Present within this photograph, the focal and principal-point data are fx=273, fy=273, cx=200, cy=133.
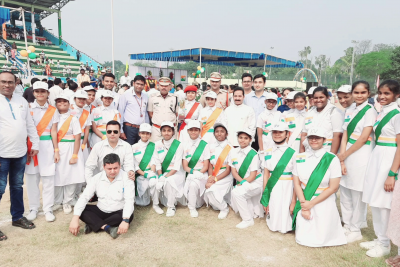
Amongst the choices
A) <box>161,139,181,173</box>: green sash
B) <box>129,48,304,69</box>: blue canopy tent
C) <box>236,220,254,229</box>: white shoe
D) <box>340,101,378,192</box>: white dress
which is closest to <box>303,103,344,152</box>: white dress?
<box>340,101,378,192</box>: white dress

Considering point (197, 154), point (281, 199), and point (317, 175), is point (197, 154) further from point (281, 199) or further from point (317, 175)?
point (317, 175)

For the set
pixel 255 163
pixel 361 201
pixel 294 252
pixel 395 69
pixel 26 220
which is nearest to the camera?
pixel 294 252

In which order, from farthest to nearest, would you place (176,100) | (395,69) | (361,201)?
(395,69) → (176,100) → (361,201)

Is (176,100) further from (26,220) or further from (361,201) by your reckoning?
(361,201)

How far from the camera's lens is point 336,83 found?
33.2 metres

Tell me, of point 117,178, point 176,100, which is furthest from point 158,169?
point 176,100

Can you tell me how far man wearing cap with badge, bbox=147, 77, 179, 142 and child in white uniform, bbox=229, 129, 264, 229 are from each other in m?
1.65

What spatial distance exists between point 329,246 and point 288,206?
69 cm

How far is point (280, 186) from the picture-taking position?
12.9ft

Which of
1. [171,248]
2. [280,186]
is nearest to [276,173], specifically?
[280,186]

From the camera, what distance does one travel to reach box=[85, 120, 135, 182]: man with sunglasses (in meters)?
→ 4.26

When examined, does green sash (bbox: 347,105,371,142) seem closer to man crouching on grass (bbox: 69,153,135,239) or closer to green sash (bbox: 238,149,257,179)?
green sash (bbox: 238,149,257,179)

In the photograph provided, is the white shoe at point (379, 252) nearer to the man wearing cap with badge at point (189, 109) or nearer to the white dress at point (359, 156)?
the white dress at point (359, 156)

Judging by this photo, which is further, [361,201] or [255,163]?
[255,163]
